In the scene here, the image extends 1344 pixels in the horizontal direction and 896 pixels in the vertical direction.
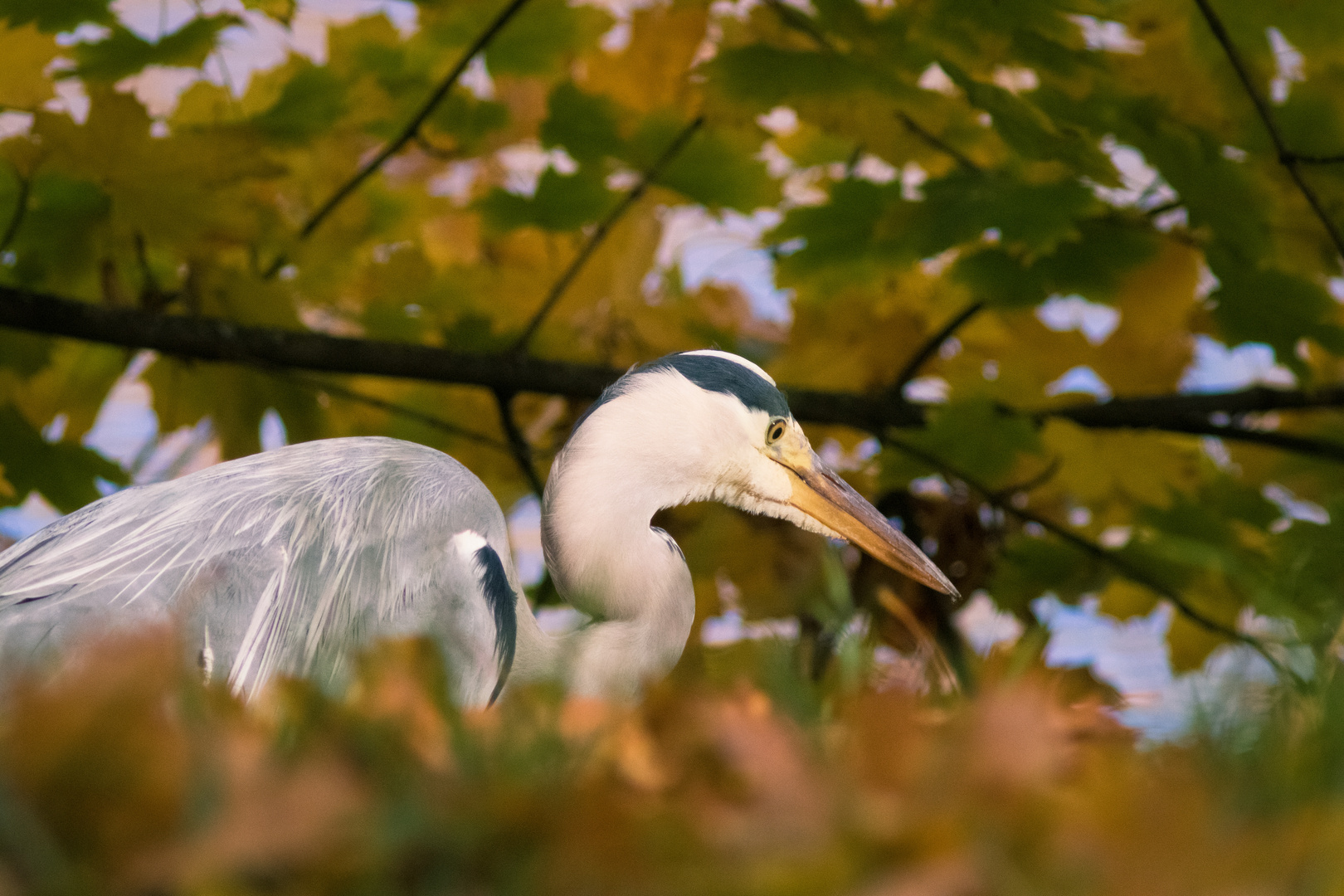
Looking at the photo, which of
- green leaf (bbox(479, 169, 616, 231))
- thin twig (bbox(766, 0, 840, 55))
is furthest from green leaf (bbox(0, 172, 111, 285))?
thin twig (bbox(766, 0, 840, 55))

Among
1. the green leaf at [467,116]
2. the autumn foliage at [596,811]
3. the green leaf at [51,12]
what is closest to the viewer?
the autumn foliage at [596,811]

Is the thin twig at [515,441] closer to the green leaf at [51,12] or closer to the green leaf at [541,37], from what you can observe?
the green leaf at [541,37]

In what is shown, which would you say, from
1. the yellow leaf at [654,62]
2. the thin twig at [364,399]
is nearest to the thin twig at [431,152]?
the yellow leaf at [654,62]

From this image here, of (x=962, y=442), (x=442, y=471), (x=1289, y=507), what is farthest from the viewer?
(x=1289, y=507)

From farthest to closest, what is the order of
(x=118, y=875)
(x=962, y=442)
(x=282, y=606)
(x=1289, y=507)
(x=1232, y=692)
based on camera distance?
1. (x=1289, y=507)
2. (x=962, y=442)
3. (x=282, y=606)
4. (x=1232, y=692)
5. (x=118, y=875)

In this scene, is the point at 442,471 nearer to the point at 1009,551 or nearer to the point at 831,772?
the point at 1009,551

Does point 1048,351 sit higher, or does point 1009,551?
point 1048,351

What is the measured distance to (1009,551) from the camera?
171 cm

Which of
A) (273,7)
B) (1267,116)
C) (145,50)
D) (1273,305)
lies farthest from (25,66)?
(1273,305)

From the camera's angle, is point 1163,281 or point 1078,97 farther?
point 1163,281

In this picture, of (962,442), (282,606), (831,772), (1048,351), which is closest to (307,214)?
(282,606)

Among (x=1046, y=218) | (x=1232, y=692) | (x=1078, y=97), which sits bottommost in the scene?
(x=1046, y=218)

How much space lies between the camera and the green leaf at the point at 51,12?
4.27 feet

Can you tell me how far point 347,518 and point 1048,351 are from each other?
112cm
